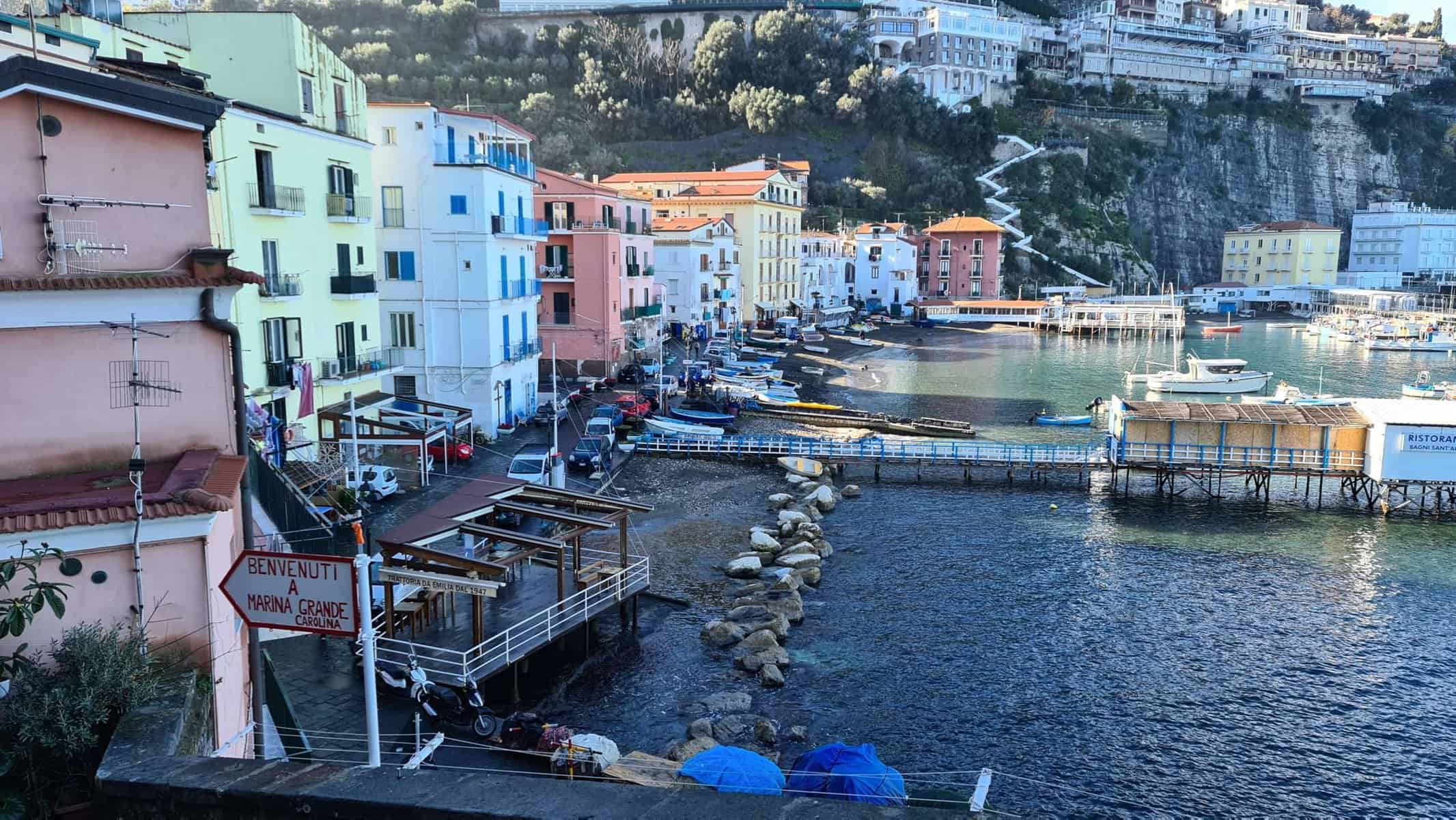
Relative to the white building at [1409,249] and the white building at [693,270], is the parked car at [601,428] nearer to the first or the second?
the white building at [693,270]

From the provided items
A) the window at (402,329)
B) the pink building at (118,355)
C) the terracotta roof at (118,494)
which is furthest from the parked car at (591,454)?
the terracotta roof at (118,494)

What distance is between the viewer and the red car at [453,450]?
1438 inches

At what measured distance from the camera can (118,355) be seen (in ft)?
34.4

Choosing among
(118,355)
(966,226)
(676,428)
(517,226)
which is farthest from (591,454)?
(966,226)

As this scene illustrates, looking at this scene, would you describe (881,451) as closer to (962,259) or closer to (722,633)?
(722,633)

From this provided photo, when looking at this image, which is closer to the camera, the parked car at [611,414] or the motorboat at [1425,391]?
the parked car at [611,414]

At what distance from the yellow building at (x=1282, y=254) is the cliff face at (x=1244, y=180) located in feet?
24.9

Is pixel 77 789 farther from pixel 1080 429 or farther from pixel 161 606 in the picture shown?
pixel 1080 429

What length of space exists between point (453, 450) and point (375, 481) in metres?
6.03

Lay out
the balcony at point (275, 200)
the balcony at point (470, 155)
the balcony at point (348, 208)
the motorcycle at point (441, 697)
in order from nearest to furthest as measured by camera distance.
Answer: the motorcycle at point (441, 697), the balcony at point (275, 200), the balcony at point (348, 208), the balcony at point (470, 155)

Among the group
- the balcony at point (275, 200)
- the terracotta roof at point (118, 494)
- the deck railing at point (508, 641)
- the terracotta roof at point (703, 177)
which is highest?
the terracotta roof at point (703, 177)

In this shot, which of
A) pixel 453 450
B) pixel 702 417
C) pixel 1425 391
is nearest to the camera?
pixel 453 450

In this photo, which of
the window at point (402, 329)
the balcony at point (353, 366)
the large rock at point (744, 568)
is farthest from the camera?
the window at point (402, 329)

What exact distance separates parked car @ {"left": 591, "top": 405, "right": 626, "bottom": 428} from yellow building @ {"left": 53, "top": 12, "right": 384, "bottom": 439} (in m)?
12.5
